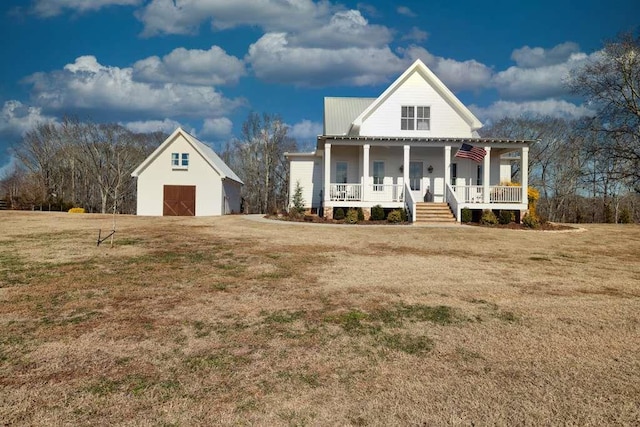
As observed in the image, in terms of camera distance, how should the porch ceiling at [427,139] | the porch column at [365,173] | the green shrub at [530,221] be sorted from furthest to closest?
the porch column at [365,173]
the porch ceiling at [427,139]
the green shrub at [530,221]

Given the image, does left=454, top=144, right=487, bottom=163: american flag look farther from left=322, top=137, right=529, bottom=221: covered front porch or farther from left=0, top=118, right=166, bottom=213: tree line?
left=0, top=118, right=166, bottom=213: tree line

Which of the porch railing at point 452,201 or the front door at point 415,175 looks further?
the front door at point 415,175

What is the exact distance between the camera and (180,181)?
97.2ft

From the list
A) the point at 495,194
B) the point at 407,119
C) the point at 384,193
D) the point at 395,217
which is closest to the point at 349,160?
the point at 384,193

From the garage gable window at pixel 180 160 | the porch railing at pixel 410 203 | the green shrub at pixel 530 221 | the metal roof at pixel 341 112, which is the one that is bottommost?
the green shrub at pixel 530 221

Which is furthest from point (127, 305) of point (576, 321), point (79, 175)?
point (79, 175)

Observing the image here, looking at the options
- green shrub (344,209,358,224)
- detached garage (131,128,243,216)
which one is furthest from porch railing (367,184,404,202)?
detached garage (131,128,243,216)

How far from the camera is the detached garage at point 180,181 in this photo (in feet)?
96.0

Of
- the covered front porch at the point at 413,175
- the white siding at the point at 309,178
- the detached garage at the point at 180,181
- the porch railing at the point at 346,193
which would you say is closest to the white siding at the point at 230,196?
the detached garage at the point at 180,181

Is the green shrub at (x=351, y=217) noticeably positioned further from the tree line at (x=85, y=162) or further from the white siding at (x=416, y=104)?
the tree line at (x=85, y=162)

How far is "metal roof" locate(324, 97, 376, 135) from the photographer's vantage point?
85.9 feet

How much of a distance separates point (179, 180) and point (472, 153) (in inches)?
804

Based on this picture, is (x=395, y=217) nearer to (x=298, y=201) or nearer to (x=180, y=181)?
(x=298, y=201)

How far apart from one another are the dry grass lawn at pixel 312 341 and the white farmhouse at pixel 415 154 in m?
11.6
